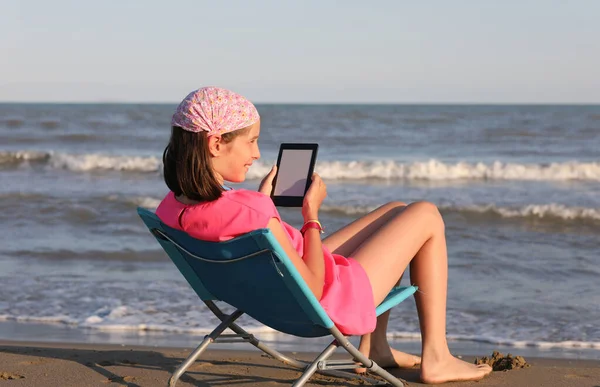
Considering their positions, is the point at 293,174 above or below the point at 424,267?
above

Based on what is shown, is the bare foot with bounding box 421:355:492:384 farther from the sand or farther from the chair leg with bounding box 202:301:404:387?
the chair leg with bounding box 202:301:404:387

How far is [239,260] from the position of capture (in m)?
2.84

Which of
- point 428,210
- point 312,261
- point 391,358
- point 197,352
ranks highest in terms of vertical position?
point 428,210

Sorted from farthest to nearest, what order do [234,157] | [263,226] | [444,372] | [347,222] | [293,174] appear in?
[347,222] → [444,372] → [293,174] → [234,157] → [263,226]

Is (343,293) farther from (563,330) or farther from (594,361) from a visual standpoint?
(563,330)

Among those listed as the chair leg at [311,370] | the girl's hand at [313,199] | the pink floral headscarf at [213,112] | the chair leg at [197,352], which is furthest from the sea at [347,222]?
the pink floral headscarf at [213,112]

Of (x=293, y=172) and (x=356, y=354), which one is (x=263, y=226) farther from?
(x=356, y=354)

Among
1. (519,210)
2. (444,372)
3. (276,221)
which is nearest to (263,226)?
(276,221)

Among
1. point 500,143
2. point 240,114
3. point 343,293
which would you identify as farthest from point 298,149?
point 500,143

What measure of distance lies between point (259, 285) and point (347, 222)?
6.73 metres

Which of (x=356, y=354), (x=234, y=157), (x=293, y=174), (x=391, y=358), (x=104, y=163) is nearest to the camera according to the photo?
(x=234, y=157)

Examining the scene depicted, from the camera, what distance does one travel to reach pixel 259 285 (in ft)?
9.61

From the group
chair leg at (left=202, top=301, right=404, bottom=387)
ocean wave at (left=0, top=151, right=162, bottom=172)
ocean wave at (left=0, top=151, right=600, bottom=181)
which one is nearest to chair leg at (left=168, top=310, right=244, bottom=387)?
chair leg at (left=202, top=301, right=404, bottom=387)

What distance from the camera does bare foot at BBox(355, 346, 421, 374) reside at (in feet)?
12.6
